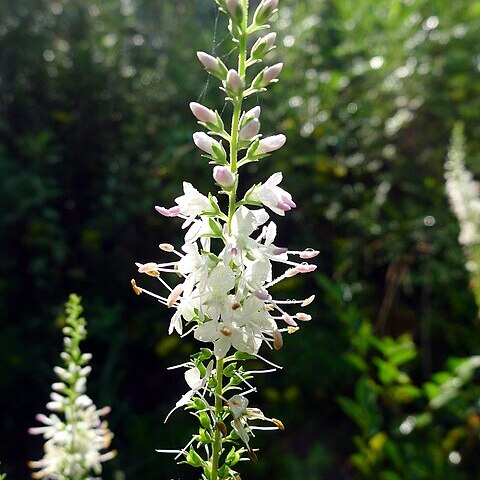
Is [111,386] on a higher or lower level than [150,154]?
lower

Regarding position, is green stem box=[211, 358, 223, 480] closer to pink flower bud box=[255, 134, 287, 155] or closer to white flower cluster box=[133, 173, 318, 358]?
white flower cluster box=[133, 173, 318, 358]

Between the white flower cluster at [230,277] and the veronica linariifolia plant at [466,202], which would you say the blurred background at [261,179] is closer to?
the veronica linariifolia plant at [466,202]

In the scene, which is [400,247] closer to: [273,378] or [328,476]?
[273,378]

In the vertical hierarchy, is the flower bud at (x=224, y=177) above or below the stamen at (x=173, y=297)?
above

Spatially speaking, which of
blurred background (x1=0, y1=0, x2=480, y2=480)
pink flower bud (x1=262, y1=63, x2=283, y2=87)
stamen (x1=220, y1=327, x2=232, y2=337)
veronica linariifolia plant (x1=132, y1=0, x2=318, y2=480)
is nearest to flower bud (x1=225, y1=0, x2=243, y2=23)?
veronica linariifolia plant (x1=132, y1=0, x2=318, y2=480)

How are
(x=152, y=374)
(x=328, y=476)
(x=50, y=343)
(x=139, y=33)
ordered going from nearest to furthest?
(x=328, y=476)
(x=50, y=343)
(x=152, y=374)
(x=139, y=33)

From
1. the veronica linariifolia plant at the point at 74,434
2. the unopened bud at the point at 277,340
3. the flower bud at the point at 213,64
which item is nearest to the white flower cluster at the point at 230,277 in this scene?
the unopened bud at the point at 277,340

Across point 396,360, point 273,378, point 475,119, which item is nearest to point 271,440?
point 273,378
